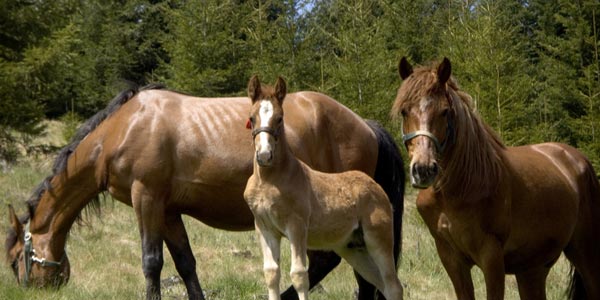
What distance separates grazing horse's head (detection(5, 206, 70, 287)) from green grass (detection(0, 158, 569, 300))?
0.13 meters

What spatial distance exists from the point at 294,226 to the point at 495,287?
4.42 ft

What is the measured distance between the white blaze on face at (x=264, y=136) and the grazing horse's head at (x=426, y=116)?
0.88 metres

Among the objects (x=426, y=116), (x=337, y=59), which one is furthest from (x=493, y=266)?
(x=337, y=59)

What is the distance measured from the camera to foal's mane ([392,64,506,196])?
4.79 m

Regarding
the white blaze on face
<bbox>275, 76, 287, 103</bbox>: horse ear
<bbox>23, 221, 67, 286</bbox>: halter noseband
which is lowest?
<bbox>23, 221, 67, 286</bbox>: halter noseband

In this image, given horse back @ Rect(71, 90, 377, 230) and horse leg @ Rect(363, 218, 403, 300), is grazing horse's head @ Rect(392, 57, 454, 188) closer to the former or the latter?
horse leg @ Rect(363, 218, 403, 300)

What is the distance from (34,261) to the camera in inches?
271

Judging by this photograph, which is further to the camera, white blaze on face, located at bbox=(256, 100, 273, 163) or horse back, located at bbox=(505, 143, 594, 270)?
horse back, located at bbox=(505, 143, 594, 270)

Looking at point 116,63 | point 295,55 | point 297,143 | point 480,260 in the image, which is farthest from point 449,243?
point 116,63

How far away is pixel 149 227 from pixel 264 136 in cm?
217

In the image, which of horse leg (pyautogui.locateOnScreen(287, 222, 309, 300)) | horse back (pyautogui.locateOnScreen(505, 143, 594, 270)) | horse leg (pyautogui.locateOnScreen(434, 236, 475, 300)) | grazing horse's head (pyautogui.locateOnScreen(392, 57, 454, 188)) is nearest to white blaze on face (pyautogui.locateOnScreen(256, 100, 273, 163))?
horse leg (pyautogui.locateOnScreen(287, 222, 309, 300))

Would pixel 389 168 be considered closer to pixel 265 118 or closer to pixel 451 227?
pixel 451 227

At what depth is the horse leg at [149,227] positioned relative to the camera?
243 inches

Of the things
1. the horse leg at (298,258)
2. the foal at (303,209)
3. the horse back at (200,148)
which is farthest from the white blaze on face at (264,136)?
the horse back at (200,148)
